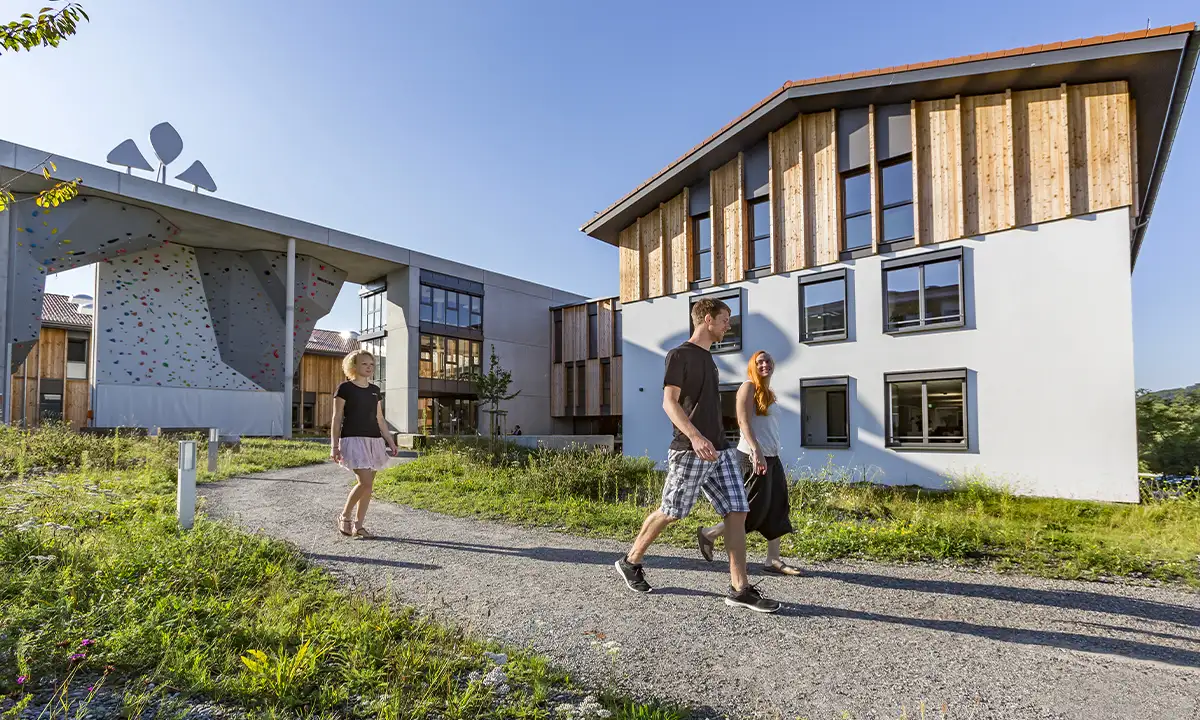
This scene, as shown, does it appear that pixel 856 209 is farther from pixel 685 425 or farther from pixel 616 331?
pixel 616 331

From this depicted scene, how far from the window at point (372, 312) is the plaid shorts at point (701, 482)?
90.9 feet

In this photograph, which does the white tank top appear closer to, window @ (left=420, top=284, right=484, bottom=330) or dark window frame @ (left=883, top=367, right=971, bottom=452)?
dark window frame @ (left=883, top=367, right=971, bottom=452)

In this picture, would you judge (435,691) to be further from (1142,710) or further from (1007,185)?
(1007,185)

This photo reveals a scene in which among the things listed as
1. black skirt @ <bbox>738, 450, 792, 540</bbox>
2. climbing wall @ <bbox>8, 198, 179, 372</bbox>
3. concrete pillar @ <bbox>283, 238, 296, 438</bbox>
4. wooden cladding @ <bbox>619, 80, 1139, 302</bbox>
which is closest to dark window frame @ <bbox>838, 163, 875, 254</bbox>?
wooden cladding @ <bbox>619, 80, 1139, 302</bbox>

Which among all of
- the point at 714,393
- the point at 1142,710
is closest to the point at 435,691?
the point at 714,393

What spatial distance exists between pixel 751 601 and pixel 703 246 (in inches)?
552

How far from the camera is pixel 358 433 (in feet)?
19.3

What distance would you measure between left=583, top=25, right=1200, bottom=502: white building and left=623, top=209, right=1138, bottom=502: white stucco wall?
3 cm

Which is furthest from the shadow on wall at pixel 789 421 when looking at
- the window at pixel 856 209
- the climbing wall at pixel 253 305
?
the climbing wall at pixel 253 305

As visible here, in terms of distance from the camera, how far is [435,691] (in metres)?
2.56

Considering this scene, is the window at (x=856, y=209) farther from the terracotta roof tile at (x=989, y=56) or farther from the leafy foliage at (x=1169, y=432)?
the leafy foliage at (x=1169, y=432)

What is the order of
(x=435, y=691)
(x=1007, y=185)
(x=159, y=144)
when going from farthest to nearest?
(x=159, y=144), (x=1007, y=185), (x=435, y=691)

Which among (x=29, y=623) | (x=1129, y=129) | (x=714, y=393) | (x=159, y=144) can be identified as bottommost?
(x=29, y=623)

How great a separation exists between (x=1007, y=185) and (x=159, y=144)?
1052 inches
